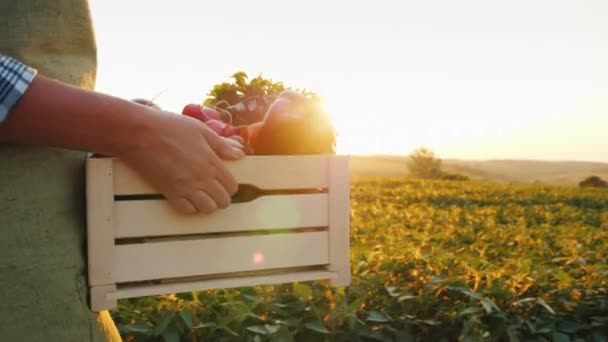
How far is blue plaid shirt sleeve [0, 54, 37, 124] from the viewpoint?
1428 millimetres

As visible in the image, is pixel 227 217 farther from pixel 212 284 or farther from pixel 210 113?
pixel 210 113

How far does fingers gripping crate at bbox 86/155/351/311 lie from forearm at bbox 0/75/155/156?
194 millimetres

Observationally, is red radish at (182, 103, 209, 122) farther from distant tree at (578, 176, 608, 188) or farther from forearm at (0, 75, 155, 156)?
distant tree at (578, 176, 608, 188)

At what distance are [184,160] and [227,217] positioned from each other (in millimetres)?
315

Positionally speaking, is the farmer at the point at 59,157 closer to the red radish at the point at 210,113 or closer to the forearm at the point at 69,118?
the forearm at the point at 69,118

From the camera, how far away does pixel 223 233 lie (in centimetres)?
192

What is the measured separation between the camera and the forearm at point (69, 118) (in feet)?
4.78

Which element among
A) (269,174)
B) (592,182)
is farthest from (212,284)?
(592,182)

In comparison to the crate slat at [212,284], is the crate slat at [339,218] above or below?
above

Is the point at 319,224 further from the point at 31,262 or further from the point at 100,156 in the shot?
the point at 31,262

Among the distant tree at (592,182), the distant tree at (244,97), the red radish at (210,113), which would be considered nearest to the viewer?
the red radish at (210,113)

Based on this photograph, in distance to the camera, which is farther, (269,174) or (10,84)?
(269,174)

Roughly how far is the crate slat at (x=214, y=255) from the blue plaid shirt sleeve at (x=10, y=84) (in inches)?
19.4

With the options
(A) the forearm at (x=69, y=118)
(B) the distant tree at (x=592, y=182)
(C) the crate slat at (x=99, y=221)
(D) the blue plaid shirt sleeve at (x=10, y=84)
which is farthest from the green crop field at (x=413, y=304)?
(B) the distant tree at (x=592, y=182)
